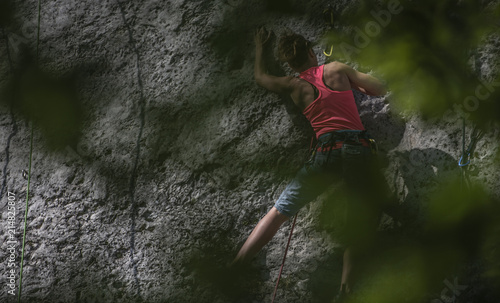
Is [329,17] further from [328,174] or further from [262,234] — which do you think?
[262,234]

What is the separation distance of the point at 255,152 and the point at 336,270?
890 mm

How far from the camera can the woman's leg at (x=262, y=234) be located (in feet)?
8.01

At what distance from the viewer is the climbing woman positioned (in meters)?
2.35

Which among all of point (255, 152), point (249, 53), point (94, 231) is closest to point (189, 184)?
point (255, 152)

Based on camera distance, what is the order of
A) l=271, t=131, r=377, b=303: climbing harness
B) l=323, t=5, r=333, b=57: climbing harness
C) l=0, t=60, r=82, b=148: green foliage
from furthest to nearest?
1. l=0, t=60, r=82, b=148: green foliage
2. l=323, t=5, r=333, b=57: climbing harness
3. l=271, t=131, r=377, b=303: climbing harness

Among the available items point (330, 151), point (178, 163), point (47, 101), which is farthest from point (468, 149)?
point (47, 101)

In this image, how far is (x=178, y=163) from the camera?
2.79 m

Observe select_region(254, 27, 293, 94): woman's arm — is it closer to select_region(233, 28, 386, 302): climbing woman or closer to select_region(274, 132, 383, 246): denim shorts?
select_region(233, 28, 386, 302): climbing woman

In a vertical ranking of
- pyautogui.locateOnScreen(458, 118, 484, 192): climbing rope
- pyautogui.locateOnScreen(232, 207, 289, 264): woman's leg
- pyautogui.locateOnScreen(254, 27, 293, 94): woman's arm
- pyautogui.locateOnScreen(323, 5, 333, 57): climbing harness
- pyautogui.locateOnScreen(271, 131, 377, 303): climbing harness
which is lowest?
pyautogui.locateOnScreen(232, 207, 289, 264): woman's leg

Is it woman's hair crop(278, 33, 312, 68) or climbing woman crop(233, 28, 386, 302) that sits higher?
woman's hair crop(278, 33, 312, 68)

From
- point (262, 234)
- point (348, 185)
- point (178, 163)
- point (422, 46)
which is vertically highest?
point (422, 46)

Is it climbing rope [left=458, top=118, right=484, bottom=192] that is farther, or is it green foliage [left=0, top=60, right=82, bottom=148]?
green foliage [left=0, top=60, right=82, bottom=148]

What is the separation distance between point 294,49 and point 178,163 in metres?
1.06

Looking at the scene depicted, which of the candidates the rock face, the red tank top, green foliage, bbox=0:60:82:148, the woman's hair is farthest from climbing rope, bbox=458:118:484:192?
green foliage, bbox=0:60:82:148
